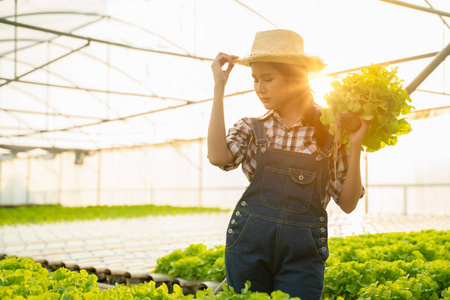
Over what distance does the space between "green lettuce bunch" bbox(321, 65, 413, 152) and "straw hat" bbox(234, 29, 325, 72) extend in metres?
0.20

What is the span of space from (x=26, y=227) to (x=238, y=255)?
358 inches

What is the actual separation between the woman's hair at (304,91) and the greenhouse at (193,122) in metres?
0.10

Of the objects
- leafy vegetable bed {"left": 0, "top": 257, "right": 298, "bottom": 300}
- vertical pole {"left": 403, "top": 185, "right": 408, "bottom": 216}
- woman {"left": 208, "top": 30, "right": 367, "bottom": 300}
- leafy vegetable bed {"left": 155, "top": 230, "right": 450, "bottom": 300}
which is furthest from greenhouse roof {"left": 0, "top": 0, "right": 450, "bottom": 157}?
leafy vegetable bed {"left": 0, "top": 257, "right": 298, "bottom": 300}

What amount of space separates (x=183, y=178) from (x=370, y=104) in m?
18.5

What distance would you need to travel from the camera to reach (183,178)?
20.0 meters

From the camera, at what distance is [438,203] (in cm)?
1320

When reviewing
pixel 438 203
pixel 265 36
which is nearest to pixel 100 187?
pixel 438 203

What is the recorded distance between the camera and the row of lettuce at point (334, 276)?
1.88 meters

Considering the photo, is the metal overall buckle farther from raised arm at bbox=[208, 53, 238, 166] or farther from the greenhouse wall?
the greenhouse wall

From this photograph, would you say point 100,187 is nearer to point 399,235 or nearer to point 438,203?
point 438,203

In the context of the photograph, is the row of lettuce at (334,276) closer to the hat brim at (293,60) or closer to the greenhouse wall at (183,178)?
the hat brim at (293,60)

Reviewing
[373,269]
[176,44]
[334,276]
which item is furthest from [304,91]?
[176,44]

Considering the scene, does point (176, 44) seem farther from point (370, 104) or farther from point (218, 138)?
point (370, 104)

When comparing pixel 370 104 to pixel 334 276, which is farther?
pixel 334 276
